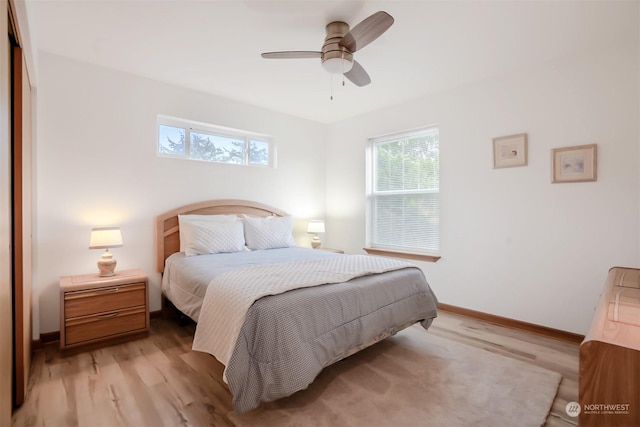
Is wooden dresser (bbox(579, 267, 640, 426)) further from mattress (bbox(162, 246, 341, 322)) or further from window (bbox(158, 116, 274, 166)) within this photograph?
window (bbox(158, 116, 274, 166))

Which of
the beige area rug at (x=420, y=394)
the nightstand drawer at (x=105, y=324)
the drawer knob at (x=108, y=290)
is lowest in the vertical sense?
the beige area rug at (x=420, y=394)

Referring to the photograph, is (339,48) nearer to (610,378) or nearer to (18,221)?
(610,378)

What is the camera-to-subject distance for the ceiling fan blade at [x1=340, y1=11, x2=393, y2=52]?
1.79 meters

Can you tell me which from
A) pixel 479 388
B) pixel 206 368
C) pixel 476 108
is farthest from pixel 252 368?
pixel 476 108

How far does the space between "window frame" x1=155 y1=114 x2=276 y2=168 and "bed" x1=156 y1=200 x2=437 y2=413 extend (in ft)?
2.45

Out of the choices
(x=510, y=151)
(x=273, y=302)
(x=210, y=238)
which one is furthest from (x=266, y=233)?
(x=510, y=151)

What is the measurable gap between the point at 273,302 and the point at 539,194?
273 cm

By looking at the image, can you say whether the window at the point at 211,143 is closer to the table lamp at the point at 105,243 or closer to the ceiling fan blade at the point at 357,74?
the table lamp at the point at 105,243

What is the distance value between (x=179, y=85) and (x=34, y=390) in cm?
301

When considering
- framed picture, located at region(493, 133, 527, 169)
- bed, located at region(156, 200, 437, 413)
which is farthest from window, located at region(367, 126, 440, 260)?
bed, located at region(156, 200, 437, 413)

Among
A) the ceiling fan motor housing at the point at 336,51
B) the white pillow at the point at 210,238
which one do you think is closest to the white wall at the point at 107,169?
the white pillow at the point at 210,238

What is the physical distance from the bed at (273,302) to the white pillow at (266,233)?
21 centimetres

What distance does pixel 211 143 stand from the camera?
12.7 ft

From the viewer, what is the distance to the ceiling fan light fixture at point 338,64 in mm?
2203
